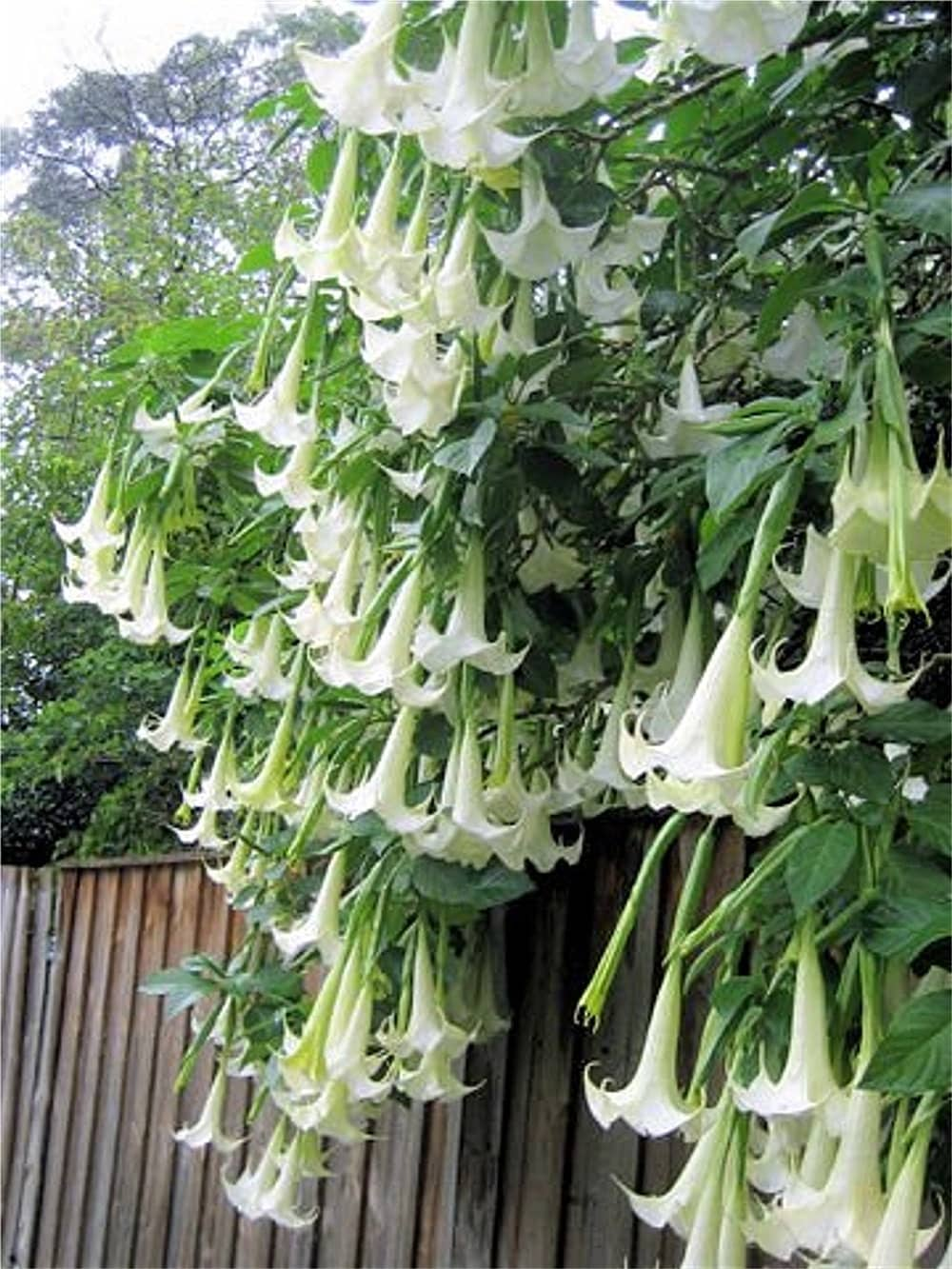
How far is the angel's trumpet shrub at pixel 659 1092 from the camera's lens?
3.51 feet

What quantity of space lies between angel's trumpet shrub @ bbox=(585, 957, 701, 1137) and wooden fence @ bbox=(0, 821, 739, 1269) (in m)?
0.55

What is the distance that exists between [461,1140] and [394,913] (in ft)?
1.90

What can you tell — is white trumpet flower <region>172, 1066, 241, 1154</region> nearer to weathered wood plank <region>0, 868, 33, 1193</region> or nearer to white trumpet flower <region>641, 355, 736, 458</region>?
white trumpet flower <region>641, 355, 736, 458</region>

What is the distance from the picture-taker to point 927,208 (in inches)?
39.4

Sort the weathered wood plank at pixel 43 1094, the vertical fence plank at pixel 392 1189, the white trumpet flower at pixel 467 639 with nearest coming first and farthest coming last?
the white trumpet flower at pixel 467 639 → the vertical fence plank at pixel 392 1189 → the weathered wood plank at pixel 43 1094

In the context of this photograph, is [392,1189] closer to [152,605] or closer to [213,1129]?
[213,1129]

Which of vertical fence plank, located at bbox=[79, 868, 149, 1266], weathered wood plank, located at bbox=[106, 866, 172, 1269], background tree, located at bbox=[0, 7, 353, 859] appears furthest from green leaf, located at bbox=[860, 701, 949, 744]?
vertical fence plank, located at bbox=[79, 868, 149, 1266]

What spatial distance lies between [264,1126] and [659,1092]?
1.65 metres

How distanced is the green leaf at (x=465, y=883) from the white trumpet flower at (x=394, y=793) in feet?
0.27

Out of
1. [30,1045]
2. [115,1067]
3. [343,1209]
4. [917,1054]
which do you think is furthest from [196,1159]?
[917,1054]

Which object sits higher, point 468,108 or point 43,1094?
point 468,108

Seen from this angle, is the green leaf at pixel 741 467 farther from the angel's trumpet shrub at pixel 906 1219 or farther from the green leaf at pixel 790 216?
the angel's trumpet shrub at pixel 906 1219

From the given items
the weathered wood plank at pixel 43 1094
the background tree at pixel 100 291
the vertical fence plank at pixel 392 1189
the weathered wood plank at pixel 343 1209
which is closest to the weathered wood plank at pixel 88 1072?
the weathered wood plank at pixel 43 1094

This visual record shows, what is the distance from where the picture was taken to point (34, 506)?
3.09 m
